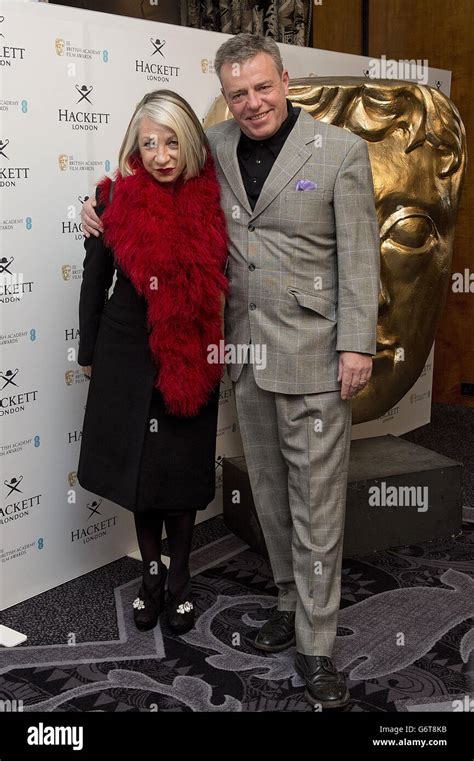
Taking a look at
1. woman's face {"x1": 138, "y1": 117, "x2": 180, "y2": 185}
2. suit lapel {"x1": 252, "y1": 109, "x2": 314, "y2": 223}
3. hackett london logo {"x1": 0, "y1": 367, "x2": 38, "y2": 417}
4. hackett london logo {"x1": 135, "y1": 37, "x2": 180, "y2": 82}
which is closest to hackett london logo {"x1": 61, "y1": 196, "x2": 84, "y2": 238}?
hackett london logo {"x1": 0, "y1": 367, "x2": 38, "y2": 417}

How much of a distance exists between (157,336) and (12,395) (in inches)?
26.0

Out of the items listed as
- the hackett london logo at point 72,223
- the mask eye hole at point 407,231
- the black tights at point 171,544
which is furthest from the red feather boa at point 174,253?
the mask eye hole at point 407,231

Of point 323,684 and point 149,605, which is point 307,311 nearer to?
point 323,684

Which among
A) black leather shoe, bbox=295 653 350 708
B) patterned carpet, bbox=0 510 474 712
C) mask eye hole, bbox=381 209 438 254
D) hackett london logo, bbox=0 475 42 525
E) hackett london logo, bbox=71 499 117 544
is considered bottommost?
patterned carpet, bbox=0 510 474 712

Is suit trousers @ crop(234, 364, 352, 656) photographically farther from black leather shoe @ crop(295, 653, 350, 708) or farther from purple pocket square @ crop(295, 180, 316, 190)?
purple pocket square @ crop(295, 180, 316, 190)

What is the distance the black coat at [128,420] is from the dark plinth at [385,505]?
752mm

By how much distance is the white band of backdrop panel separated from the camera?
8.48 feet

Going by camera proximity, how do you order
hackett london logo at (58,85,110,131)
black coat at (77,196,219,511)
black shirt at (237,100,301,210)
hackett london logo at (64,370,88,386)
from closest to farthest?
black shirt at (237,100,301,210)
black coat at (77,196,219,511)
hackett london logo at (58,85,110,131)
hackett london logo at (64,370,88,386)

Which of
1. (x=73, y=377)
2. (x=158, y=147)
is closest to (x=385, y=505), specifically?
(x=73, y=377)

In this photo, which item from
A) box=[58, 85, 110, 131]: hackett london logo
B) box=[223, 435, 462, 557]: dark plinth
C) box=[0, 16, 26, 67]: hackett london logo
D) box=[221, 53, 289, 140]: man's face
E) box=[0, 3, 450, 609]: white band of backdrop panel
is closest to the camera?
box=[221, 53, 289, 140]: man's face

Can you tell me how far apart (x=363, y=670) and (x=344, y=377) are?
81cm

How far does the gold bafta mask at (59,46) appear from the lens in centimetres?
264

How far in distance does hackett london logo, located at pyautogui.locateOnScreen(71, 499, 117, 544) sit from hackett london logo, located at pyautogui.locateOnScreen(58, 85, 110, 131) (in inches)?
49.1

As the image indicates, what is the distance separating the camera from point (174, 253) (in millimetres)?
2176
